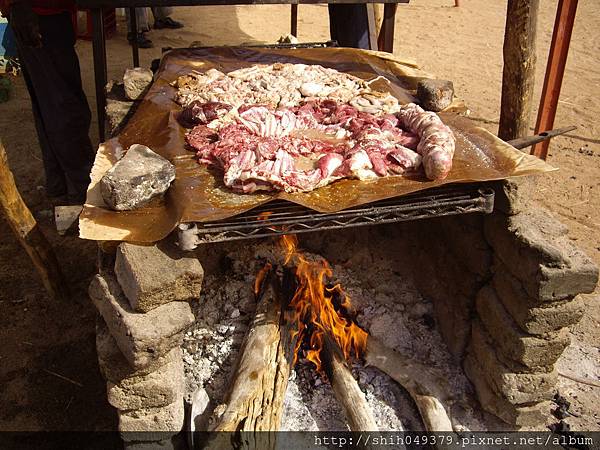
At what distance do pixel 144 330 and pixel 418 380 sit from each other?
2.04 meters

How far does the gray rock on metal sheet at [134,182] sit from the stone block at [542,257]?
7.18ft

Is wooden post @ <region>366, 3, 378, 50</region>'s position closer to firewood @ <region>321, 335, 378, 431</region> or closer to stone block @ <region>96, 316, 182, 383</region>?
firewood @ <region>321, 335, 378, 431</region>

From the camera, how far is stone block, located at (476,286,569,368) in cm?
338

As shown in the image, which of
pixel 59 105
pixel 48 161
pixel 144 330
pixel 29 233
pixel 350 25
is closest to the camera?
pixel 144 330

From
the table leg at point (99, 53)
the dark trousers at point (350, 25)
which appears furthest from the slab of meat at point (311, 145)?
the dark trousers at point (350, 25)

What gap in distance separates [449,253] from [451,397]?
3.60ft

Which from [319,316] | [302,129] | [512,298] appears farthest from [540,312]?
[302,129]

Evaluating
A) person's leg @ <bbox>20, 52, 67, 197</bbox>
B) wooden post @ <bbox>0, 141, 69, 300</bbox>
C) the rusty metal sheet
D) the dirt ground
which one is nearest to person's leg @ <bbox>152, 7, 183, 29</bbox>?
the dirt ground

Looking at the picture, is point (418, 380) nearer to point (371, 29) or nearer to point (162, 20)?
point (371, 29)

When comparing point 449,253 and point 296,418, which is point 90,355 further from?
point 449,253

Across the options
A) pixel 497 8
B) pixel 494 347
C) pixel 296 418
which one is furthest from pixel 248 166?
pixel 497 8

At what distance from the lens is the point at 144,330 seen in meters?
2.77

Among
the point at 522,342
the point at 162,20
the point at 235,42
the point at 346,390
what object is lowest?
the point at 346,390

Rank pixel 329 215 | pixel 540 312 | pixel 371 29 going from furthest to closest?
pixel 371 29, pixel 540 312, pixel 329 215
